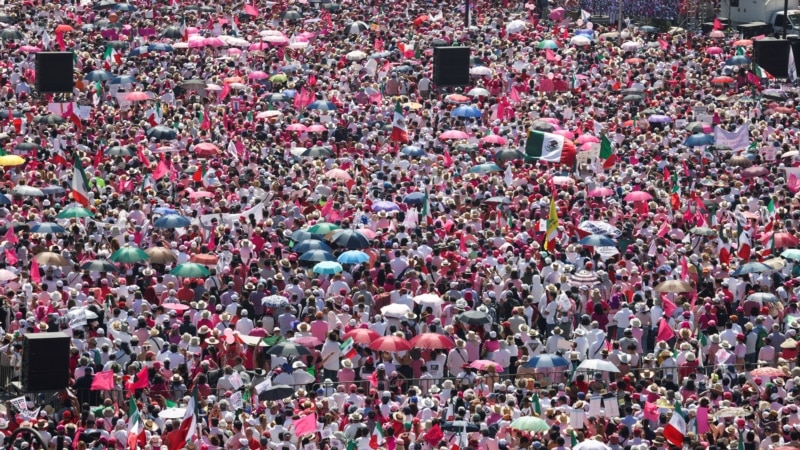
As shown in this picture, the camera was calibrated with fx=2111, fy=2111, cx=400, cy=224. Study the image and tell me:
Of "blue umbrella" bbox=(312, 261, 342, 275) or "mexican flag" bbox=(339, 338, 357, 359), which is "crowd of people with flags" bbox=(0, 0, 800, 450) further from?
"blue umbrella" bbox=(312, 261, 342, 275)

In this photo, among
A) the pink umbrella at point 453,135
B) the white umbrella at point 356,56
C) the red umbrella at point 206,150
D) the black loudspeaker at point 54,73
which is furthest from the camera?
the white umbrella at point 356,56

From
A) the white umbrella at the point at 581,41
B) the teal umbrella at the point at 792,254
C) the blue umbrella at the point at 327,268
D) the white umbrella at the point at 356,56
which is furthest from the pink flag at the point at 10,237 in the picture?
the white umbrella at the point at 581,41

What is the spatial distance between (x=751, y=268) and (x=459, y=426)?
8.21 m

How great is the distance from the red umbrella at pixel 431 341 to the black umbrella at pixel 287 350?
1.51m

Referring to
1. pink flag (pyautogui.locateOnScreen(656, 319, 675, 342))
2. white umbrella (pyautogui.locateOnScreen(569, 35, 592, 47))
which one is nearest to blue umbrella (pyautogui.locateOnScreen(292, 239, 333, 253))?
pink flag (pyautogui.locateOnScreen(656, 319, 675, 342))

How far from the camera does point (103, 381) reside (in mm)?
26781

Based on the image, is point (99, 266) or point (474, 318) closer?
point (474, 318)

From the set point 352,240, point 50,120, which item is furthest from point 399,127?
point 352,240

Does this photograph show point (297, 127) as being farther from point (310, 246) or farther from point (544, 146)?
point (310, 246)

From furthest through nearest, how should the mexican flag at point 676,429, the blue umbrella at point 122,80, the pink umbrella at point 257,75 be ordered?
1. the pink umbrella at point 257,75
2. the blue umbrella at point 122,80
3. the mexican flag at point 676,429

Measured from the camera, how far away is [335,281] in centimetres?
3119

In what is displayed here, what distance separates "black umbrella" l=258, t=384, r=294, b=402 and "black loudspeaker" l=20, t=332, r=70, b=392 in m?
2.52

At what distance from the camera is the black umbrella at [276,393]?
1030 inches

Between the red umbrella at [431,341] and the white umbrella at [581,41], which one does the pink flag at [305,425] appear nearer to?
the red umbrella at [431,341]
